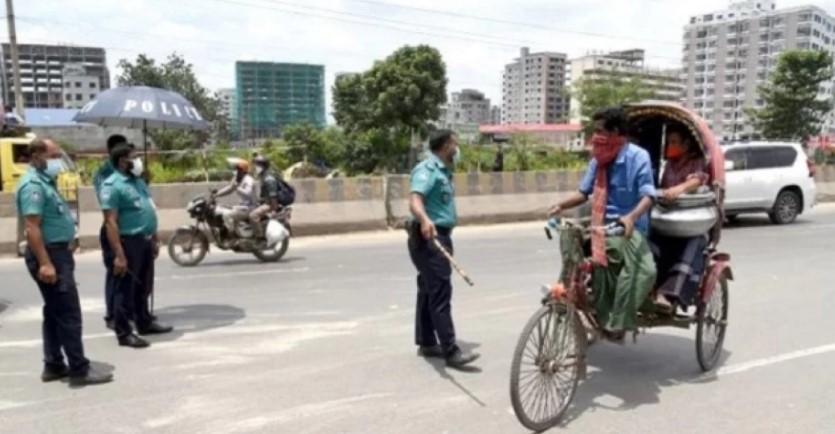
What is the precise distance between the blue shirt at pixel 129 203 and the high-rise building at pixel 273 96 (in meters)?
84.9

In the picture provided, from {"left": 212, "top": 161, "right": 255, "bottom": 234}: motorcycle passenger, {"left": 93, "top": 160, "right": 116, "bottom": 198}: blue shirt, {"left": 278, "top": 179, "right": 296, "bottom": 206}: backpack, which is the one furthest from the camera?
{"left": 278, "top": 179, "right": 296, "bottom": 206}: backpack

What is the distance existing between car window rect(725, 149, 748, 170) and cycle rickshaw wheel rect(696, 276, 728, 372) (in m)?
10.1

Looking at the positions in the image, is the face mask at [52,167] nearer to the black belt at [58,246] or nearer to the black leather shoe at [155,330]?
the black belt at [58,246]

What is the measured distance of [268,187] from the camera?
10.3 m

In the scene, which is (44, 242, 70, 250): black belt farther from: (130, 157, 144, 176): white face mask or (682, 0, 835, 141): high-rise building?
(682, 0, 835, 141): high-rise building

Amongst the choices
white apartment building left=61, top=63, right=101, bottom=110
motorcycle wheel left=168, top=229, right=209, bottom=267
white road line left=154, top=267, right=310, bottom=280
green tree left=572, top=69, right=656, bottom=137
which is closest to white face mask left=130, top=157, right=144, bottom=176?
white road line left=154, top=267, right=310, bottom=280

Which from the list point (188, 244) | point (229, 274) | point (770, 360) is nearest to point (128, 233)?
point (229, 274)

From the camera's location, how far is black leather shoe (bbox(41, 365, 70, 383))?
4859 millimetres

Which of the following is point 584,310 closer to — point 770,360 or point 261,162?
point 770,360

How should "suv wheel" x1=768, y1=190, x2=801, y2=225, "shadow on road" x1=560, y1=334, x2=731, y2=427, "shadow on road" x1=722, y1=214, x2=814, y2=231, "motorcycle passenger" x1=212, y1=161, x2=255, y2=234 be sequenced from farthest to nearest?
"suv wheel" x1=768, y1=190, x2=801, y2=225 → "shadow on road" x1=722, y1=214, x2=814, y2=231 → "motorcycle passenger" x1=212, y1=161, x2=255, y2=234 → "shadow on road" x1=560, y1=334, x2=731, y2=427

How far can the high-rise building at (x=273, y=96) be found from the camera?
301 ft

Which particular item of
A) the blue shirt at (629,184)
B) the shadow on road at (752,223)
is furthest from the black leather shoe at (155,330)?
the shadow on road at (752,223)

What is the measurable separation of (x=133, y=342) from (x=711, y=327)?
457 centimetres

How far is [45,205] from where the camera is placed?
15.1ft
